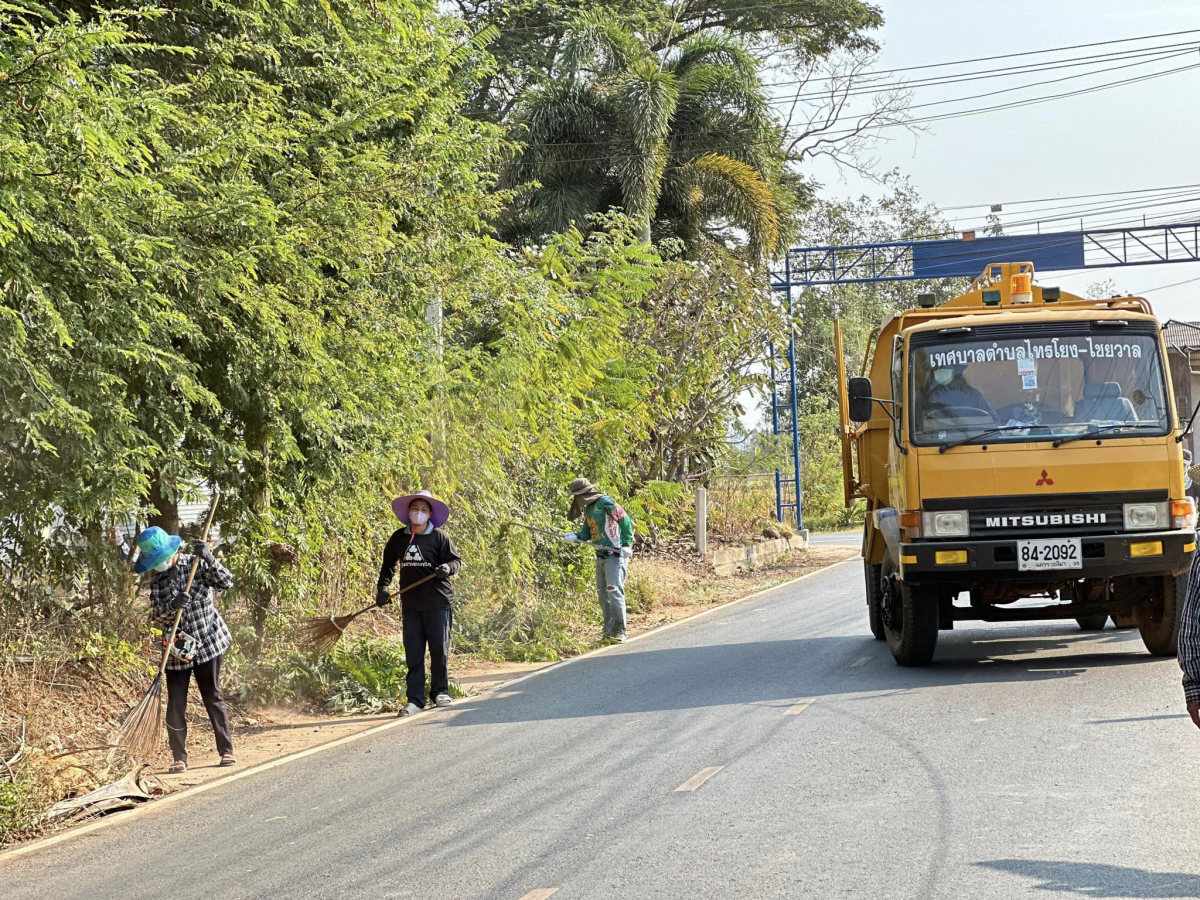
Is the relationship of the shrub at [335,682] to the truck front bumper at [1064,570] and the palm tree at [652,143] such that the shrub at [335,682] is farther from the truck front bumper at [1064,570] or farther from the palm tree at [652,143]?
the palm tree at [652,143]

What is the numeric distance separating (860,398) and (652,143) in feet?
58.0

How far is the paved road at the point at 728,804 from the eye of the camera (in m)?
5.83

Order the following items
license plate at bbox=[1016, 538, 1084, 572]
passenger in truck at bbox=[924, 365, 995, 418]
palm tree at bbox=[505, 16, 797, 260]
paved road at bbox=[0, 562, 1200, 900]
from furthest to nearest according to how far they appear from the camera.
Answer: palm tree at bbox=[505, 16, 797, 260] → passenger in truck at bbox=[924, 365, 995, 418] → license plate at bbox=[1016, 538, 1084, 572] → paved road at bbox=[0, 562, 1200, 900]

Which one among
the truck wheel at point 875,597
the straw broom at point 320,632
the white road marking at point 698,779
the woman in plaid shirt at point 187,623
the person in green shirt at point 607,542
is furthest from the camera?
the person in green shirt at point 607,542

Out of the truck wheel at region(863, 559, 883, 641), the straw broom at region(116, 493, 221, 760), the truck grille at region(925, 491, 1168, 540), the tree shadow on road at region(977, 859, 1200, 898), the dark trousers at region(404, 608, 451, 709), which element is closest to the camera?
the tree shadow on road at region(977, 859, 1200, 898)

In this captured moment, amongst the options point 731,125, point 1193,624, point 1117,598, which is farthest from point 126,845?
point 731,125

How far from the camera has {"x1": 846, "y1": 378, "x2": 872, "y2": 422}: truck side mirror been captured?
11.3 m

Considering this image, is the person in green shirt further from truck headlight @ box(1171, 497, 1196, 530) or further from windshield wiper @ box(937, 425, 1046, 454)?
Answer: truck headlight @ box(1171, 497, 1196, 530)

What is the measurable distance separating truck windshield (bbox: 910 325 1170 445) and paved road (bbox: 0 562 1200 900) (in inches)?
78.1

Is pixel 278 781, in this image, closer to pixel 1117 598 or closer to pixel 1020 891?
pixel 1020 891

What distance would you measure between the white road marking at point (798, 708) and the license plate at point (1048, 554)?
2.06 meters

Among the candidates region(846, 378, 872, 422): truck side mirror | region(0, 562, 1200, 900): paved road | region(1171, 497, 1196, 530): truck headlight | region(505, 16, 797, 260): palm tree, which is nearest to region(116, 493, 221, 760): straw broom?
region(0, 562, 1200, 900): paved road

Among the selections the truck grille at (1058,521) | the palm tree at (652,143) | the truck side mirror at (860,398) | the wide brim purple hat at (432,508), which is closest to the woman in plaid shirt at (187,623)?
the wide brim purple hat at (432,508)

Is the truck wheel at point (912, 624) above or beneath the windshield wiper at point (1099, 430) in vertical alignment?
beneath
